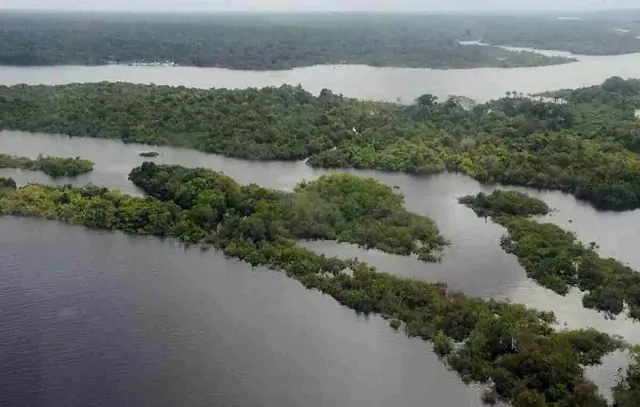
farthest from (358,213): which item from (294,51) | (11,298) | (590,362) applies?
(294,51)

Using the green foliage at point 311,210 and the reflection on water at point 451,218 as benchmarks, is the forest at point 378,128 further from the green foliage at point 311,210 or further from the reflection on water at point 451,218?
Answer: the green foliage at point 311,210

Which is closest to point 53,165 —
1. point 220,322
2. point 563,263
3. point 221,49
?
point 220,322

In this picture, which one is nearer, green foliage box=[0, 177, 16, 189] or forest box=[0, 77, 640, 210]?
green foliage box=[0, 177, 16, 189]

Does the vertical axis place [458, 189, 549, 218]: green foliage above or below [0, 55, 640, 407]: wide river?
above

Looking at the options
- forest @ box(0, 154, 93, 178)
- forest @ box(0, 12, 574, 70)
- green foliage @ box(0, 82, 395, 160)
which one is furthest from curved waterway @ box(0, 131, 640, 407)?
forest @ box(0, 12, 574, 70)

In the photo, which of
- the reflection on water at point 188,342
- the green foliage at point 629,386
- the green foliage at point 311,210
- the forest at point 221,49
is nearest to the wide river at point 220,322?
the reflection on water at point 188,342

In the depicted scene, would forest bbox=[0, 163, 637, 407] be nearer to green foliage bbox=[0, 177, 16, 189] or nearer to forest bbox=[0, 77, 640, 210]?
green foliage bbox=[0, 177, 16, 189]
